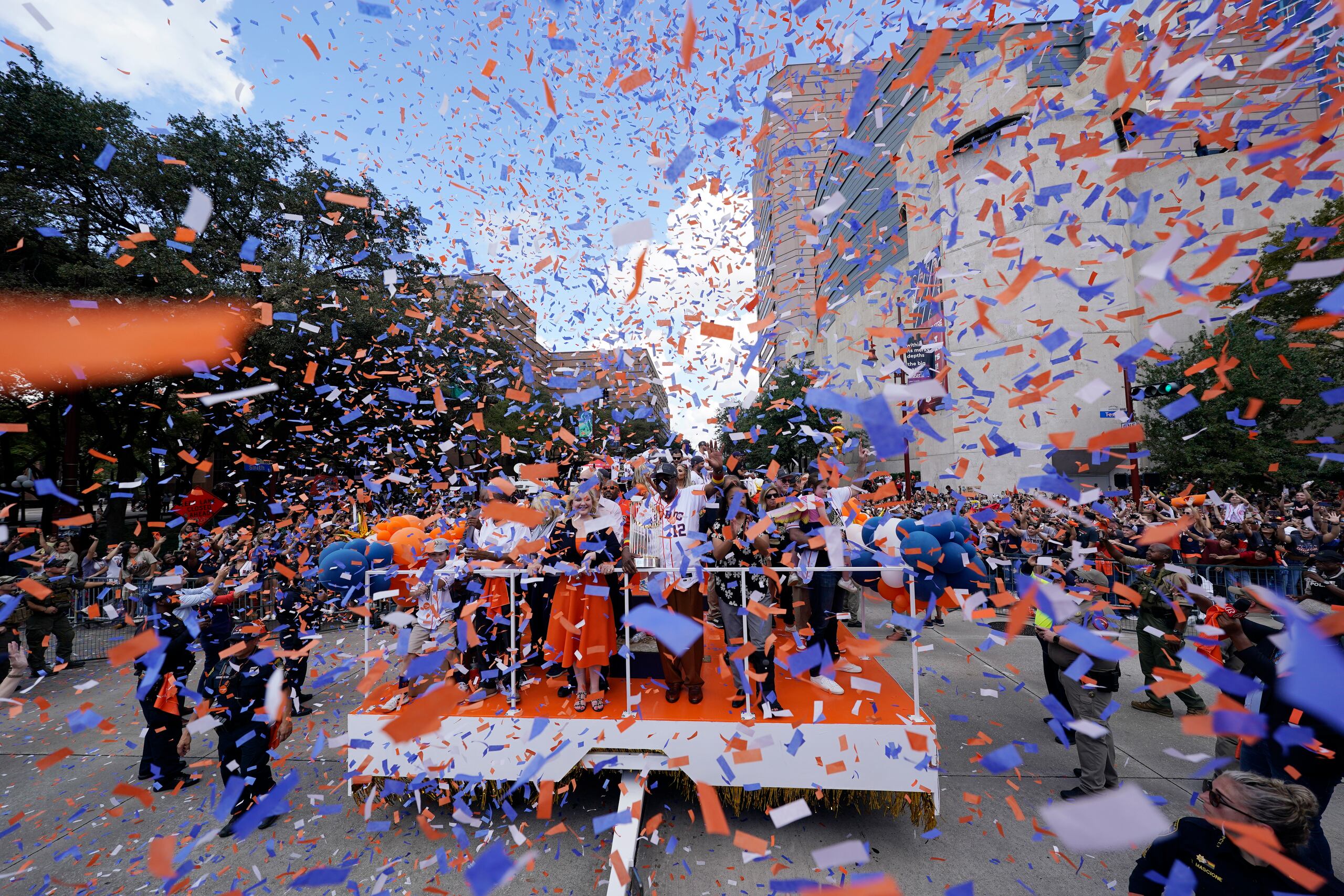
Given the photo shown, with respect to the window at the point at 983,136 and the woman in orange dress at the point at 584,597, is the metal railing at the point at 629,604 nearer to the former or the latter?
the woman in orange dress at the point at 584,597

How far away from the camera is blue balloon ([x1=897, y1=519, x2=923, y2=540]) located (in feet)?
17.8

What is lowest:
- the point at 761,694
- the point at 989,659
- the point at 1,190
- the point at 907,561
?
the point at 989,659

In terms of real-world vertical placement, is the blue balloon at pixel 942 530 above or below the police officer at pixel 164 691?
above

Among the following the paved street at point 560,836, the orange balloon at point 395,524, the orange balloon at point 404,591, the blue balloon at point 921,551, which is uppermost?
the orange balloon at point 395,524

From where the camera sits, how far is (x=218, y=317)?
1282 centimetres

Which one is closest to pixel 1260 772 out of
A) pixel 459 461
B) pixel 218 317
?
pixel 218 317

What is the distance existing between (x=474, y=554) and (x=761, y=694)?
273 cm

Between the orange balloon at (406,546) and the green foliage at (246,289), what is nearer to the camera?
the orange balloon at (406,546)

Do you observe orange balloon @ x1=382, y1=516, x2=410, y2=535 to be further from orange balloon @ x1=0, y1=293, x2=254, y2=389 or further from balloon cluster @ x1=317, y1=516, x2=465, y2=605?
orange balloon @ x1=0, y1=293, x2=254, y2=389

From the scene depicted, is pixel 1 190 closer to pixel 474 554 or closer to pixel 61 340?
pixel 61 340

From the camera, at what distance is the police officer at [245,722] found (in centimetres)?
453

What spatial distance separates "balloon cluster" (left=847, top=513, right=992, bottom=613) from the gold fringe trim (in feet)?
5.53

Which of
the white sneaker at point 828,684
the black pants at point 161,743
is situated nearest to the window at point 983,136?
the white sneaker at point 828,684

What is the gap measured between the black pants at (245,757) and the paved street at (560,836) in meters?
0.27
